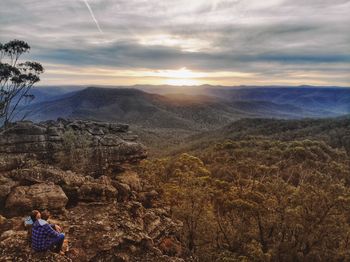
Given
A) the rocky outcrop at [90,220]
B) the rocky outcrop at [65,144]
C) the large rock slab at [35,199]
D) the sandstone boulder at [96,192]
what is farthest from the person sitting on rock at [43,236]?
the rocky outcrop at [65,144]

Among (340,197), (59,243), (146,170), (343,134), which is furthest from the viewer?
(343,134)

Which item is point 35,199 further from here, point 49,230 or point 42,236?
point 49,230

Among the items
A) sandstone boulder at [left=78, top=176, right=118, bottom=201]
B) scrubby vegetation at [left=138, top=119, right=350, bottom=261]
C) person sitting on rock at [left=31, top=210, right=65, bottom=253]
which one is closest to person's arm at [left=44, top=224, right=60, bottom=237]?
person sitting on rock at [left=31, top=210, right=65, bottom=253]

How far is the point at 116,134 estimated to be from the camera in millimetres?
28672

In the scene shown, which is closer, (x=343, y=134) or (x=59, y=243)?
(x=59, y=243)

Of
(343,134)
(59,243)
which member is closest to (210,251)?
(59,243)

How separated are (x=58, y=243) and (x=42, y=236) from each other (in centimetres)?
72

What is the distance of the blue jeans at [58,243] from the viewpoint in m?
13.7

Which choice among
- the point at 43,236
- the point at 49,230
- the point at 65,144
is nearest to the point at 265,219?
the point at 65,144

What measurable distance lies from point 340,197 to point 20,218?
17.7m

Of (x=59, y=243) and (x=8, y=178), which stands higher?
(x=8, y=178)

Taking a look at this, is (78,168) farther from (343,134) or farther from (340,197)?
(343,134)

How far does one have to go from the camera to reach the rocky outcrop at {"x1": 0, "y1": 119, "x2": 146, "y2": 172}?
21.9 meters

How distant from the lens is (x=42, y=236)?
13.5m
